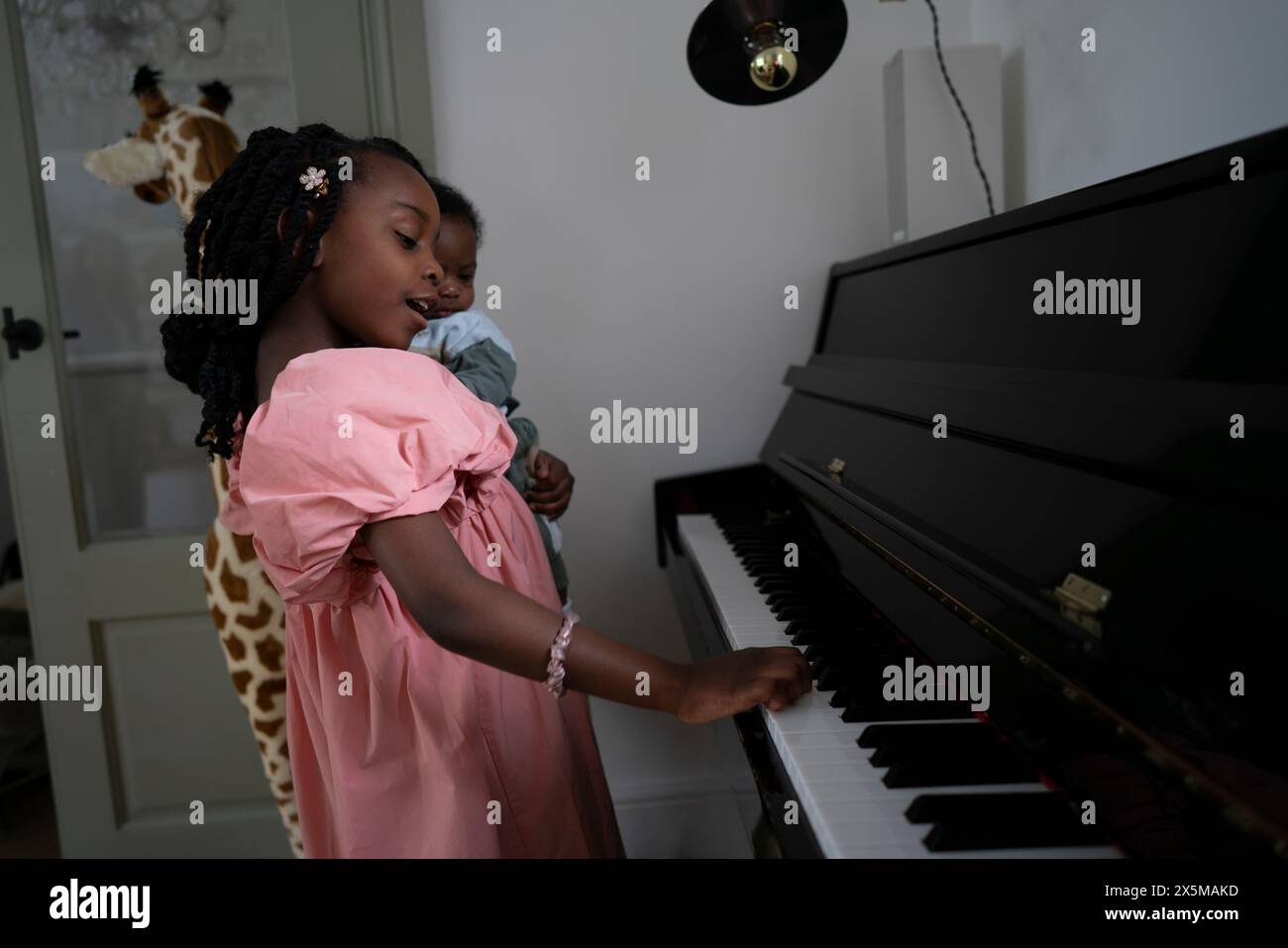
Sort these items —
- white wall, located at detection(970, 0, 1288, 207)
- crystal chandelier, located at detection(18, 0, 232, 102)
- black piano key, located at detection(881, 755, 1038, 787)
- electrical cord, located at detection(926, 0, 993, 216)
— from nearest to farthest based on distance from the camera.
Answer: black piano key, located at detection(881, 755, 1038, 787) → white wall, located at detection(970, 0, 1288, 207) → electrical cord, located at detection(926, 0, 993, 216) → crystal chandelier, located at detection(18, 0, 232, 102)

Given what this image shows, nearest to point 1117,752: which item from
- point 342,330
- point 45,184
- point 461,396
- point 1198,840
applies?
point 1198,840

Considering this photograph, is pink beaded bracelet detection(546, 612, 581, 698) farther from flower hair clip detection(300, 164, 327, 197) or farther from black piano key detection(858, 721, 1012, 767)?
flower hair clip detection(300, 164, 327, 197)

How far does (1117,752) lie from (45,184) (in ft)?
8.10

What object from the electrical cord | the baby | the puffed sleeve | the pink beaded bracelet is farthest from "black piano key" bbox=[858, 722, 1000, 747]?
the electrical cord

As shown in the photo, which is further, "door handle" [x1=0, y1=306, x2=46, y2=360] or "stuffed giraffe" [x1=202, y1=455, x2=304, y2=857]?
"door handle" [x1=0, y1=306, x2=46, y2=360]

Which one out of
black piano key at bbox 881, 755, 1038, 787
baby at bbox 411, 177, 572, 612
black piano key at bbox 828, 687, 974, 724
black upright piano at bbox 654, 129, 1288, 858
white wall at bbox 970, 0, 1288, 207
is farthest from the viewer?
baby at bbox 411, 177, 572, 612

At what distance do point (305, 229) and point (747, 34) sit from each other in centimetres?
A: 107

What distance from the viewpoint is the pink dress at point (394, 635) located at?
34.3 inches

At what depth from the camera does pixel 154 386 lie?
7.25ft

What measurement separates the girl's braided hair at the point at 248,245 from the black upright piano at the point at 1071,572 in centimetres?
73

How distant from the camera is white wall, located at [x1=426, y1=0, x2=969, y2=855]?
6.90 ft

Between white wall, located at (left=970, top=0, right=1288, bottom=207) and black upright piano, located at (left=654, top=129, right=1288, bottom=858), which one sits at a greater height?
white wall, located at (left=970, top=0, right=1288, bottom=207)

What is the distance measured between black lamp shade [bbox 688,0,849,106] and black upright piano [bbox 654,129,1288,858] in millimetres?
603
